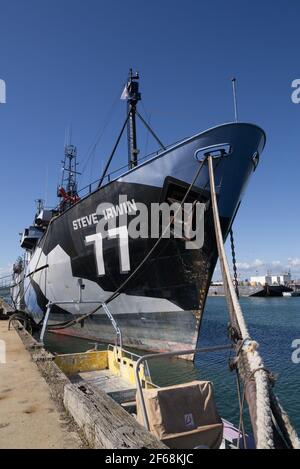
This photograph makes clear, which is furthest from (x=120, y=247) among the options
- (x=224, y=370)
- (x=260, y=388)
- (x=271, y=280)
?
(x=271, y=280)

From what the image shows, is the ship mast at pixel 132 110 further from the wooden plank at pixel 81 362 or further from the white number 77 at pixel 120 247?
the wooden plank at pixel 81 362

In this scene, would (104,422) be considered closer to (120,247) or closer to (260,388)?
(260,388)

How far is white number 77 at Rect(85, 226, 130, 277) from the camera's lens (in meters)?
14.3

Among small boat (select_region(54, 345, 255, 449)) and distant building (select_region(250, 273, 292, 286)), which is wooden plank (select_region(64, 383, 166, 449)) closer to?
small boat (select_region(54, 345, 255, 449))

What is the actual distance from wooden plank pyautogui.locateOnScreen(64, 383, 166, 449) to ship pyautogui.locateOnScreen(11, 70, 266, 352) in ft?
19.9

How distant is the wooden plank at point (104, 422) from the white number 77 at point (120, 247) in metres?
8.95

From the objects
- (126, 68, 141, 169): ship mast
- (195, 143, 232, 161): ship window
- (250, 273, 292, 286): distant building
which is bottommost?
(250, 273, 292, 286): distant building

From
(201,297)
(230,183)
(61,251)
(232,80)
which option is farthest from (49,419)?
(61,251)

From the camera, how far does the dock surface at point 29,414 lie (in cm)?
439

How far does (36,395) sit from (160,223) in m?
8.15

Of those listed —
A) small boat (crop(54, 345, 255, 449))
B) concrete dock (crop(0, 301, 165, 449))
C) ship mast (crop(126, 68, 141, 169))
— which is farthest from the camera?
ship mast (crop(126, 68, 141, 169))

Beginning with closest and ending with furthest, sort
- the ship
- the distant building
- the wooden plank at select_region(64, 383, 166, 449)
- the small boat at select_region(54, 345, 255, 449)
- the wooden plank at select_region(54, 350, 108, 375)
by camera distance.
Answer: the wooden plank at select_region(64, 383, 166, 449) → the small boat at select_region(54, 345, 255, 449) → the wooden plank at select_region(54, 350, 108, 375) → the ship → the distant building

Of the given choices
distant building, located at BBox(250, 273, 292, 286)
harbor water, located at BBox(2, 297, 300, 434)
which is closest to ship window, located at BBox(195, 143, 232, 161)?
harbor water, located at BBox(2, 297, 300, 434)
